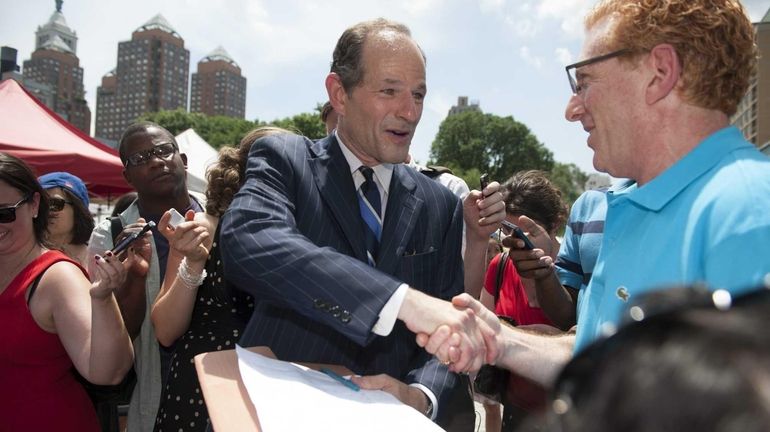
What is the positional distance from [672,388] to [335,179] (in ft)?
4.90

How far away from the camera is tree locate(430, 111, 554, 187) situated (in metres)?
69.7

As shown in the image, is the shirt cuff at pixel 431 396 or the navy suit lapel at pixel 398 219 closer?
the shirt cuff at pixel 431 396

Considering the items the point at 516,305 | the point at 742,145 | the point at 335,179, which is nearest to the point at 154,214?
the point at 335,179

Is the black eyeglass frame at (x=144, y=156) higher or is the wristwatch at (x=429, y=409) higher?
the black eyeglass frame at (x=144, y=156)

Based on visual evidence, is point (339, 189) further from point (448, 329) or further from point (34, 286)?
point (34, 286)

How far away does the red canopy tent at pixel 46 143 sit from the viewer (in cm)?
655

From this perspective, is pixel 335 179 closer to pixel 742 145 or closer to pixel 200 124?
pixel 742 145

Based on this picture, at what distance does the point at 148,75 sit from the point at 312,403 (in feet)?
408

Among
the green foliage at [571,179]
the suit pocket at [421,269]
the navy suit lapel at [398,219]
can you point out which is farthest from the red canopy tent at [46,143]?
the green foliage at [571,179]

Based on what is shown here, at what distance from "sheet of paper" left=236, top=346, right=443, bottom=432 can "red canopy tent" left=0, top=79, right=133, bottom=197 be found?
21.1ft

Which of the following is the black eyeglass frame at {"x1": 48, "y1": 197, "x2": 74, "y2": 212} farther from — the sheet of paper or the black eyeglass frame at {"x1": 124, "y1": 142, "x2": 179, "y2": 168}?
the sheet of paper

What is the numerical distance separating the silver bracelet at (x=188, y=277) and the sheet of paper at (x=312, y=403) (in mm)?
1264

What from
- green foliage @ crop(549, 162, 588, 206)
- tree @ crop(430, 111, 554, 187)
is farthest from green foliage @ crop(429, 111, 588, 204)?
green foliage @ crop(549, 162, 588, 206)

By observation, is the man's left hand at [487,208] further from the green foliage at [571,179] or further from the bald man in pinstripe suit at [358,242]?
the green foliage at [571,179]
